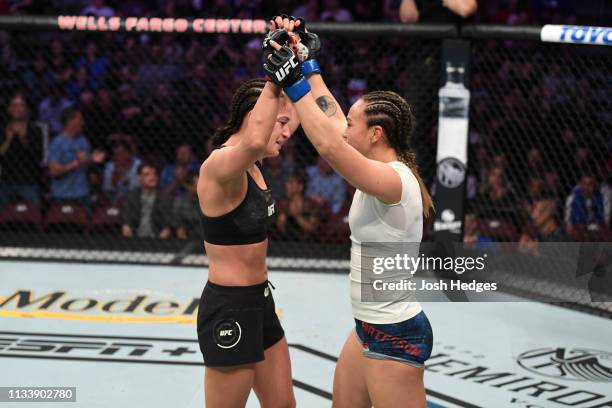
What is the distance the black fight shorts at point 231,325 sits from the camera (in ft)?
8.55

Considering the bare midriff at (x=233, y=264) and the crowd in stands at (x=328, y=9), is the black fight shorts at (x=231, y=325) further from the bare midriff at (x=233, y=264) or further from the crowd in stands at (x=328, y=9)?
the crowd in stands at (x=328, y=9)

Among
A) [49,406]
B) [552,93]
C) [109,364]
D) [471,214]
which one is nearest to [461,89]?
[471,214]

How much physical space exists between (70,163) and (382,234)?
4.17 meters

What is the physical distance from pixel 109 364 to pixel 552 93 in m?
4.28

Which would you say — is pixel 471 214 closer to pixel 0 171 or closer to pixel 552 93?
pixel 552 93

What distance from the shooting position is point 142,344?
13.2ft

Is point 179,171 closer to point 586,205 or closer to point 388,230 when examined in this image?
point 586,205

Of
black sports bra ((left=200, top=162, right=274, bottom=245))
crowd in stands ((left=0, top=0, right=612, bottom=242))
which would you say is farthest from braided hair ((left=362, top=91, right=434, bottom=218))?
crowd in stands ((left=0, top=0, right=612, bottom=242))

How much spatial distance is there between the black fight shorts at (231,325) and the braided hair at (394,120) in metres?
0.63

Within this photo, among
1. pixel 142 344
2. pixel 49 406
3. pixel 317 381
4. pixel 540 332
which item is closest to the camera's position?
pixel 49 406

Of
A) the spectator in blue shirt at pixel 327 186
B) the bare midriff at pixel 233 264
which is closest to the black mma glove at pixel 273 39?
the bare midriff at pixel 233 264

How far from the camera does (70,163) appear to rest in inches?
243

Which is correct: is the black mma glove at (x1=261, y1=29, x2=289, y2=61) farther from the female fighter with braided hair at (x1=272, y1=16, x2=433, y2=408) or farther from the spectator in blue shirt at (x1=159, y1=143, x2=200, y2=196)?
the spectator in blue shirt at (x1=159, y1=143, x2=200, y2=196)

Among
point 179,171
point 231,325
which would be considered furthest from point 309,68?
point 179,171
